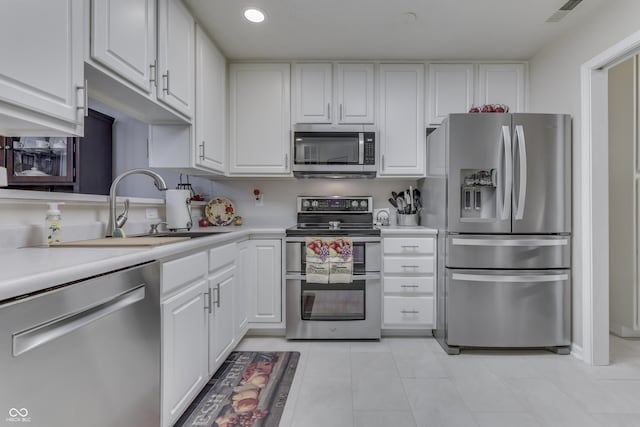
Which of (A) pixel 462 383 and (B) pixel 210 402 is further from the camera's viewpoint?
(A) pixel 462 383

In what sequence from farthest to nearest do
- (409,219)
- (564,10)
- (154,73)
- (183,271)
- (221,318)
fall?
(409,219) < (564,10) < (221,318) < (154,73) < (183,271)

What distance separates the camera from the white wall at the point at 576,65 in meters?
2.01

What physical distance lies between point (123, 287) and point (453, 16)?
2559 mm

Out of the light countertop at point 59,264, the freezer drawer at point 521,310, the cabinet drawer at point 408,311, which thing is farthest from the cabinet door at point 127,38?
the freezer drawer at point 521,310

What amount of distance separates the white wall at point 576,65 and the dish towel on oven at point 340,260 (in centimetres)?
162

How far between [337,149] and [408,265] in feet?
3.75

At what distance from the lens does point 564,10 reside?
2.18 metres

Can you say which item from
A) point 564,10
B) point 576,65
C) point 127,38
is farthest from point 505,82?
point 127,38

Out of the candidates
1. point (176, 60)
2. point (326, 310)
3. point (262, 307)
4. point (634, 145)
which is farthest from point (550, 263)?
point (176, 60)

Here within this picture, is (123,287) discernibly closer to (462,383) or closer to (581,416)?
(462,383)

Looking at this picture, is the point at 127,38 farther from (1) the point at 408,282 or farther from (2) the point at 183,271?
(1) the point at 408,282

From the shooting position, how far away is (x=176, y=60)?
2.00 meters

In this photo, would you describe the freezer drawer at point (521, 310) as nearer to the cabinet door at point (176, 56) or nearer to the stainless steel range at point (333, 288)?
the stainless steel range at point (333, 288)

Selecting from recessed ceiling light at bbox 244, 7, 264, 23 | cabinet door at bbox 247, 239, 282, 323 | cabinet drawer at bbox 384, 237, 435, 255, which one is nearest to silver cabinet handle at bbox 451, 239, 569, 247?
cabinet drawer at bbox 384, 237, 435, 255
